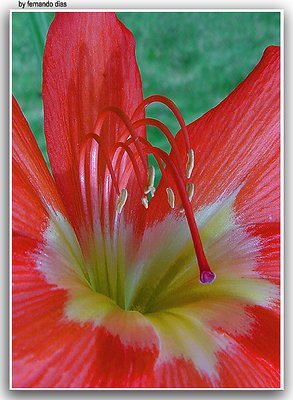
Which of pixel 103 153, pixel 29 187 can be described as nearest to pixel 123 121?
pixel 103 153

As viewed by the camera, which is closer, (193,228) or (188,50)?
(193,228)

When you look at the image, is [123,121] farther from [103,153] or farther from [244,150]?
[244,150]

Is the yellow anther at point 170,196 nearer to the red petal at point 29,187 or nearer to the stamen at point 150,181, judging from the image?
the stamen at point 150,181

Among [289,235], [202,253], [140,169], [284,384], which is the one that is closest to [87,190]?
[140,169]

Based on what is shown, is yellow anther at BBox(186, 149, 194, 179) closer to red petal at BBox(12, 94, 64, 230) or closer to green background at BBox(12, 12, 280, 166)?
green background at BBox(12, 12, 280, 166)

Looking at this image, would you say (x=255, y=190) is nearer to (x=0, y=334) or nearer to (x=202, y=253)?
(x=202, y=253)

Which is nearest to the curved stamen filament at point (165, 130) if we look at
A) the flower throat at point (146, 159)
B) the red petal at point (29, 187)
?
the flower throat at point (146, 159)

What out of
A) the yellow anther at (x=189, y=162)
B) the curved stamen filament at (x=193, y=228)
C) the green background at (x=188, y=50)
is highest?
the green background at (x=188, y=50)

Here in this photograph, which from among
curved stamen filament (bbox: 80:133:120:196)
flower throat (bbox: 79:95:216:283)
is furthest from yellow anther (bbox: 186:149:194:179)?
curved stamen filament (bbox: 80:133:120:196)
